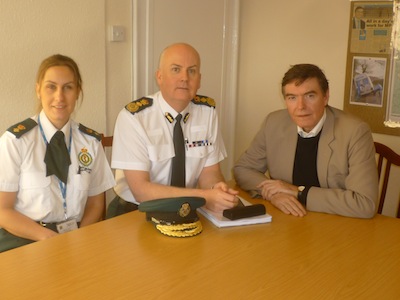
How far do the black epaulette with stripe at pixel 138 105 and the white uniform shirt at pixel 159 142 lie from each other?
14mm

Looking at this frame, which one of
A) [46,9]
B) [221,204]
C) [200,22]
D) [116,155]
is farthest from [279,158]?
[200,22]

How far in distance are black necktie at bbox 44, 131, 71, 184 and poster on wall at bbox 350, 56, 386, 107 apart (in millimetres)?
2189

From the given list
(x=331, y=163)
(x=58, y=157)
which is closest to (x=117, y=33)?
(x=58, y=157)

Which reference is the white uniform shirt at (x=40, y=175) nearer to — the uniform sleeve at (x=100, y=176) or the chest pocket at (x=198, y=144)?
the uniform sleeve at (x=100, y=176)

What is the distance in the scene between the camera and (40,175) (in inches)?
84.9

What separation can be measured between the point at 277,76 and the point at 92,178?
213 centimetres

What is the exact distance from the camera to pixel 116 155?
7.82 ft

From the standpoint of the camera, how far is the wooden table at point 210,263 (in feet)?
5.00

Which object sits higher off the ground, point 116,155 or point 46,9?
point 46,9

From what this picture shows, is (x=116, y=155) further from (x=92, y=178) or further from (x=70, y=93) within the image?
(x=70, y=93)

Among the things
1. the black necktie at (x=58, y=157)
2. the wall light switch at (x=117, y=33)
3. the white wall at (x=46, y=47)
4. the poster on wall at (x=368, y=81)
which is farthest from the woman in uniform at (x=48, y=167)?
the poster on wall at (x=368, y=81)

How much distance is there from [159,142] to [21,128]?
1.93 feet

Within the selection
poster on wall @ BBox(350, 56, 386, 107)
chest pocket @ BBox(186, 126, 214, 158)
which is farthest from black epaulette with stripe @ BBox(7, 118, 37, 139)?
poster on wall @ BBox(350, 56, 386, 107)

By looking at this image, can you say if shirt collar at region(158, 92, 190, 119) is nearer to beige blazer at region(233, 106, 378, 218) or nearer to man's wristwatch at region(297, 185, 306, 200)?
beige blazer at region(233, 106, 378, 218)
